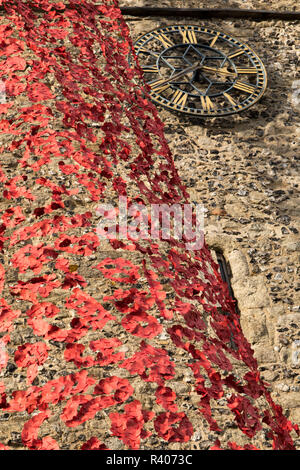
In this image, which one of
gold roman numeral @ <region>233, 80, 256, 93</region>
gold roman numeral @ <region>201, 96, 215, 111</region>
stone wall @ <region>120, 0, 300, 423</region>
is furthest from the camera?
gold roman numeral @ <region>233, 80, 256, 93</region>

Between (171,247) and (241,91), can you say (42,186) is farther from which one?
(241,91)

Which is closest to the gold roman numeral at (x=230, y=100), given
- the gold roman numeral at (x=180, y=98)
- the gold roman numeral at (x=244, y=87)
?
the gold roman numeral at (x=244, y=87)

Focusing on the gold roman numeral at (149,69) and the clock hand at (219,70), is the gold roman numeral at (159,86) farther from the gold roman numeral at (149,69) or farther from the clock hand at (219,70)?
the clock hand at (219,70)

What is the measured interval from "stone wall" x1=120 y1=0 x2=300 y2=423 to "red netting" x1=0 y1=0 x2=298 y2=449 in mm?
627

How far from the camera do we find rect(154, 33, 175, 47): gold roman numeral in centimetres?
752

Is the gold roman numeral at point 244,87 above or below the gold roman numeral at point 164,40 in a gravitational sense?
below

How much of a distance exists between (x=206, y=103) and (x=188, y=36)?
137 cm

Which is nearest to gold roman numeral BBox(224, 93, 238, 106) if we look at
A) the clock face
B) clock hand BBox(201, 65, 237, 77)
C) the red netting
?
the clock face

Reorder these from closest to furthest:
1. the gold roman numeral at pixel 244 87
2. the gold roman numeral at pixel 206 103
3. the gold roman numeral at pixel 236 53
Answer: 1. the gold roman numeral at pixel 206 103
2. the gold roman numeral at pixel 244 87
3. the gold roman numeral at pixel 236 53

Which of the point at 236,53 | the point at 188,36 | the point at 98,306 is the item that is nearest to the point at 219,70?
the point at 236,53

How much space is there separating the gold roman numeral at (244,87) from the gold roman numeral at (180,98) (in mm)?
687

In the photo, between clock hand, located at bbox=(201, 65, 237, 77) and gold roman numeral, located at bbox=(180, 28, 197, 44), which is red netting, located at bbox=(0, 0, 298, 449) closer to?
clock hand, located at bbox=(201, 65, 237, 77)

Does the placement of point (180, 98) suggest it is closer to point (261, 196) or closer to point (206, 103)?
point (206, 103)

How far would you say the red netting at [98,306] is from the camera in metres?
2.82
